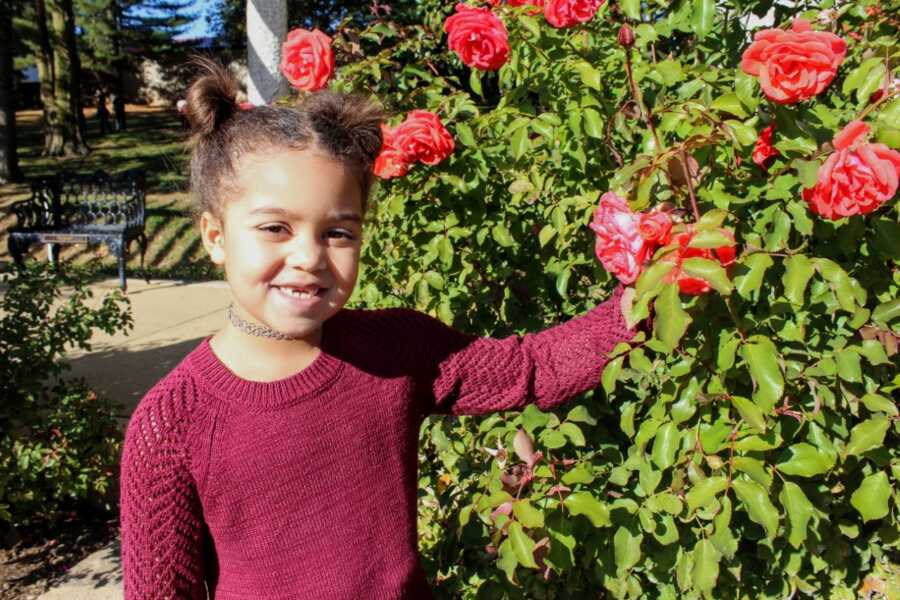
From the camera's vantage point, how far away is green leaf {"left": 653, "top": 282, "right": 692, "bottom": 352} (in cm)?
107

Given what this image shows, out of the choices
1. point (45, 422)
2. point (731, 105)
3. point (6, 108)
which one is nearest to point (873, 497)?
point (731, 105)

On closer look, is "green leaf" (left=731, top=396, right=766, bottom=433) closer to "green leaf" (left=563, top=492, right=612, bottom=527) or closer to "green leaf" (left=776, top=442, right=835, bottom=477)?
"green leaf" (left=776, top=442, right=835, bottom=477)

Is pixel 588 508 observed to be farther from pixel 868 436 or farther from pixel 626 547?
pixel 868 436

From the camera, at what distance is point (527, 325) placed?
1.91 m

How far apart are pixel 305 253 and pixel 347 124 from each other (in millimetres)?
259

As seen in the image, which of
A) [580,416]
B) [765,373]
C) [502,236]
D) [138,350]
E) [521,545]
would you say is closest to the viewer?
[765,373]

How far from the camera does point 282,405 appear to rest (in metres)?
1.27

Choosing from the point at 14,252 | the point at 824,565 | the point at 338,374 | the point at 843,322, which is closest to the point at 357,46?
the point at 338,374

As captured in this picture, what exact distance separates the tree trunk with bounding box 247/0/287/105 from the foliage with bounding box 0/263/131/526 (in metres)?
1.36

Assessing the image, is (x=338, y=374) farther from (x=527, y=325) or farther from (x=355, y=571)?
(x=527, y=325)

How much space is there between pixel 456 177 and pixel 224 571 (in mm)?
967

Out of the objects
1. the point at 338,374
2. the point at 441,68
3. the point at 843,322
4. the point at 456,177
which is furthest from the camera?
the point at 441,68

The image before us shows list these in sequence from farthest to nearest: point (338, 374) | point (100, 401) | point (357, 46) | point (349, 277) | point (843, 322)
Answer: point (100, 401), point (357, 46), point (843, 322), point (338, 374), point (349, 277)

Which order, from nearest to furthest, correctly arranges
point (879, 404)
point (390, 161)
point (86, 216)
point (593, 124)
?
point (879, 404) → point (593, 124) → point (390, 161) → point (86, 216)
